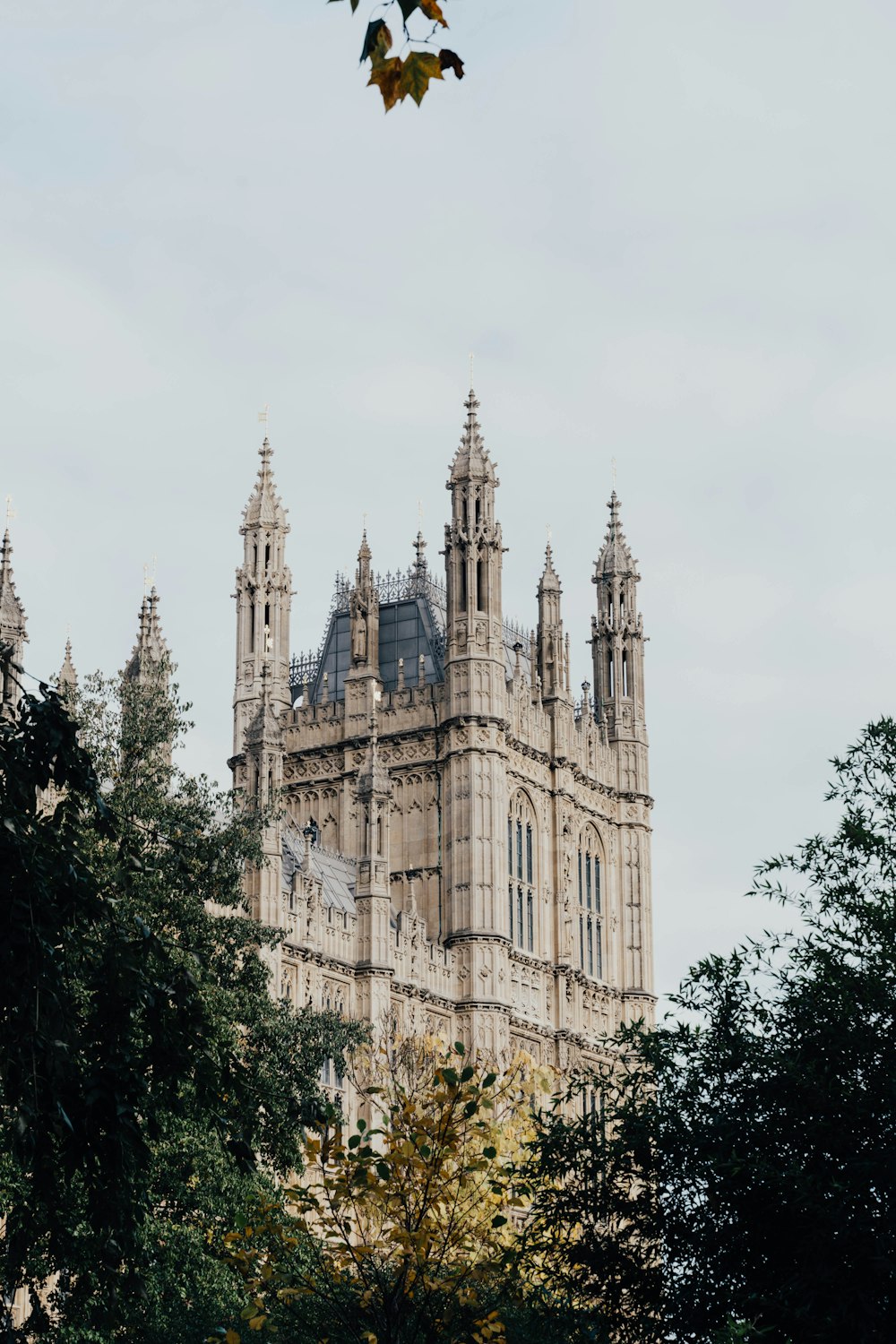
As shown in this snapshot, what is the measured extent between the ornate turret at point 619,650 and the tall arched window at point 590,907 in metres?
3.35

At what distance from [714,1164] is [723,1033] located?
2.52m

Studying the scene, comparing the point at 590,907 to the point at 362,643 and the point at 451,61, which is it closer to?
the point at 362,643

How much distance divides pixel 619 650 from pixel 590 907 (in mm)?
9694

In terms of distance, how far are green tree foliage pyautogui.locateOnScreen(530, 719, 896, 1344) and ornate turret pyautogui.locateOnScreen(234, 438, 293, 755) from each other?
43.6m

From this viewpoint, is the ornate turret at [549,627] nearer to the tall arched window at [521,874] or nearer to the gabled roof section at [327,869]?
the tall arched window at [521,874]

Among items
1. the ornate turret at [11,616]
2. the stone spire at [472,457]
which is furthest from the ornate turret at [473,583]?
the ornate turret at [11,616]

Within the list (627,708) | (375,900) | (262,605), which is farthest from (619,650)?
(375,900)

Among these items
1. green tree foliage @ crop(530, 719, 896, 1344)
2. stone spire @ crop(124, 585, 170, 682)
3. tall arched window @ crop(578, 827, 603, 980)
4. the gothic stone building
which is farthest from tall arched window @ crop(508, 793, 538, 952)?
green tree foliage @ crop(530, 719, 896, 1344)

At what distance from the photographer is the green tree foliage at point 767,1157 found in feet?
76.0

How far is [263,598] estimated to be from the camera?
2793 inches

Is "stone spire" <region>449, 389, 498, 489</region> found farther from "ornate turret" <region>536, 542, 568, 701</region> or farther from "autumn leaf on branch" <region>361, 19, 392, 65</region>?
"autumn leaf on branch" <region>361, 19, 392, 65</region>

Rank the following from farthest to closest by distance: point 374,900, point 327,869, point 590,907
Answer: point 590,907
point 327,869
point 374,900

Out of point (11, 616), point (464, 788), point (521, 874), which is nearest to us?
point (11, 616)

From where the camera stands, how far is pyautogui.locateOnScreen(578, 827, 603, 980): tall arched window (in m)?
72.9
